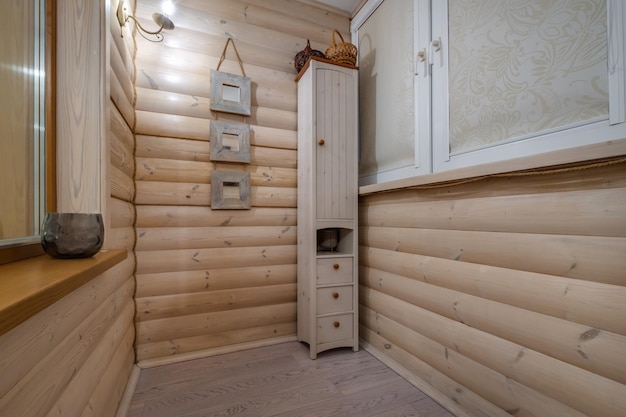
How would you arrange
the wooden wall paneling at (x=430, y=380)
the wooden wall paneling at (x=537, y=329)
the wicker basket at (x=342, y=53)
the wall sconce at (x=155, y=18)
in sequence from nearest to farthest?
the wooden wall paneling at (x=537, y=329), the wooden wall paneling at (x=430, y=380), the wall sconce at (x=155, y=18), the wicker basket at (x=342, y=53)

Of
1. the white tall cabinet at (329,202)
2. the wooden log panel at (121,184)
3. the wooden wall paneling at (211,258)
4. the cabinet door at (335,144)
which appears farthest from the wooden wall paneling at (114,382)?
the cabinet door at (335,144)

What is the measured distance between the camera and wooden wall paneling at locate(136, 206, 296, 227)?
2.01m

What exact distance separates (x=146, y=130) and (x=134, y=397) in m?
1.68

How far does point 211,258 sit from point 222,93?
4.14ft

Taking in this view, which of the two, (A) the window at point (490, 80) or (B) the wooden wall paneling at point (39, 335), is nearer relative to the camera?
(B) the wooden wall paneling at point (39, 335)

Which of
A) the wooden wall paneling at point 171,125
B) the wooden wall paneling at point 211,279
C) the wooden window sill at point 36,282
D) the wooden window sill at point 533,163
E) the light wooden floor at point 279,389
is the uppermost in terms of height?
the wooden wall paneling at point 171,125

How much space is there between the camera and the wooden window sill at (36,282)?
408 mm

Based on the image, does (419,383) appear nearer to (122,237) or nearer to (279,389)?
(279,389)

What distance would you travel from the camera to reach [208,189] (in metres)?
2.16

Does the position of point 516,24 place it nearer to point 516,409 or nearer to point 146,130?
point 516,409

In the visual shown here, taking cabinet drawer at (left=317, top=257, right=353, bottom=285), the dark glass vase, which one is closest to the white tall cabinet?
cabinet drawer at (left=317, top=257, right=353, bottom=285)

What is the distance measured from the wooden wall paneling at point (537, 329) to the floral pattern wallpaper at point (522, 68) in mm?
770

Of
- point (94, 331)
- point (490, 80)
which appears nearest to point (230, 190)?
point (94, 331)

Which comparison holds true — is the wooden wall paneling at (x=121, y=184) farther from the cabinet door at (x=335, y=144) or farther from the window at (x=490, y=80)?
the window at (x=490, y=80)
